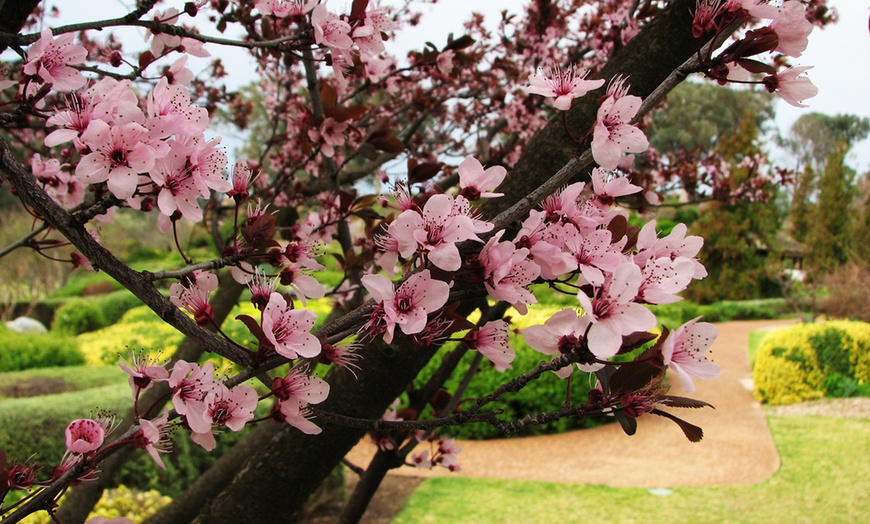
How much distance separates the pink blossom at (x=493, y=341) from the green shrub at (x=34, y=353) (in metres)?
9.08

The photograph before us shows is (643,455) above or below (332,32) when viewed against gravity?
below

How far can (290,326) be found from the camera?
0.82 meters

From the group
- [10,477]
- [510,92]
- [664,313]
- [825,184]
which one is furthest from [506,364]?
[825,184]

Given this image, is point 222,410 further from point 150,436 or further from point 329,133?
point 329,133

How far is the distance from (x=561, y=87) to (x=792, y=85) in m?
0.32

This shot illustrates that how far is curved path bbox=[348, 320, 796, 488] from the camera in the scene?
6301 millimetres

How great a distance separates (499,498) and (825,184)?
1700 centimetres

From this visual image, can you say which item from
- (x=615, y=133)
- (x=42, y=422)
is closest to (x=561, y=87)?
(x=615, y=133)

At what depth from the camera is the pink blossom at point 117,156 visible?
77 centimetres

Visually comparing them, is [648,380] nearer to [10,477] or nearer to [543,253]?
[543,253]

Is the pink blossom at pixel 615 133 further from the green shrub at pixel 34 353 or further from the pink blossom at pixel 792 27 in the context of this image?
the green shrub at pixel 34 353

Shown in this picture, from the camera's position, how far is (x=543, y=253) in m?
0.82

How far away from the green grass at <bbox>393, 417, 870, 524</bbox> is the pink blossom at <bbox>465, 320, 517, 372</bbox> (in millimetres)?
4751

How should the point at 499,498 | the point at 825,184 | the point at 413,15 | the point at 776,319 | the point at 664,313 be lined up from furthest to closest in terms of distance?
the point at 825,184 < the point at 776,319 < the point at 664,313 < the point at 499,498 < the point at 413,15
